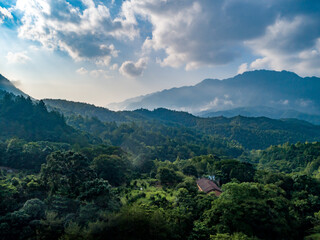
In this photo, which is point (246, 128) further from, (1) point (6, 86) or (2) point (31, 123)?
(1) point (6, 86)

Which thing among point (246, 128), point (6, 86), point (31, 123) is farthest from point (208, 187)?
point (246, 128)

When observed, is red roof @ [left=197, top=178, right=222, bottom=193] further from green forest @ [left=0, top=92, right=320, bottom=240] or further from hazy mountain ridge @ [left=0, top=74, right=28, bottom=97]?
hazy mountain ridge @ [left=0, top=74, right=28, bottom=97]

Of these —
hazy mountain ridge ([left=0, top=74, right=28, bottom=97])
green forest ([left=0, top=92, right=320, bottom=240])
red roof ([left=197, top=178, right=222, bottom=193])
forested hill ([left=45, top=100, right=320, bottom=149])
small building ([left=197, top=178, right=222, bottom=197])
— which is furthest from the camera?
forested hill ([left=45, top=100, right=320, bottom=149])

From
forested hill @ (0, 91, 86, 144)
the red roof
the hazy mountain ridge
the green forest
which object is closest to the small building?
the red roof

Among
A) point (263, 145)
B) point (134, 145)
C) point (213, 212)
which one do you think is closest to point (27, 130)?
point (134, 145)

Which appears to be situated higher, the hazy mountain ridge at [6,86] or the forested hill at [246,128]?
the hazy mountain ridge at [6,86]

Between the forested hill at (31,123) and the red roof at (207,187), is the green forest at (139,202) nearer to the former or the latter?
the red roof at (207,187)

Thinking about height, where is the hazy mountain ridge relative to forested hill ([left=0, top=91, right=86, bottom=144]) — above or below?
above

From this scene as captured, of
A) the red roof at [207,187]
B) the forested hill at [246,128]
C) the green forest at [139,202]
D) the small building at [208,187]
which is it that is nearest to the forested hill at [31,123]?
the green forest at [139,202]
